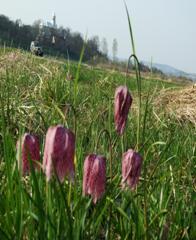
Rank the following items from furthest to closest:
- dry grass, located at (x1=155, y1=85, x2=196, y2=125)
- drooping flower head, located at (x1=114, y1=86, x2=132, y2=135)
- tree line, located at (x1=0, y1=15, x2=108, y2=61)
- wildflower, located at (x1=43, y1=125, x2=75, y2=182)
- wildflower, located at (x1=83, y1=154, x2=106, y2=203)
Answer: tree line, located at (x1=0, y1=15, x2=108, y2=61) → dry grass, located at (x1=155, y1=85, x2=196, y2=125) → drooping flower head, located at (x1=114, y1=86, x2=132, y2=135) → wildflower, located at (x1=83, y1=154, x2=106, y2=203) → wildflower, located at (x1=43, y1=125, x2=75, y2=182)

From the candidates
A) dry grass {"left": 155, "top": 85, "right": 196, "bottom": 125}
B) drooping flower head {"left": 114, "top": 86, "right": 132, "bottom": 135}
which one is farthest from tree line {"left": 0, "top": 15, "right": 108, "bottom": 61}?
drooping flower head {"left": 114, "top": 86, "right": 132, "bottom": 135}

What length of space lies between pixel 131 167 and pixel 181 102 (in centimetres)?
513

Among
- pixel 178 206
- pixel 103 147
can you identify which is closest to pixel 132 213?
pixel 178 206

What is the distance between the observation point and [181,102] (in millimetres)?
6363

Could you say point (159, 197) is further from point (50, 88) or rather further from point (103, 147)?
point (50, 88)

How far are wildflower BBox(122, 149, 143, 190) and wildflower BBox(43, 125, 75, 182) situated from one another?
24 centimetres

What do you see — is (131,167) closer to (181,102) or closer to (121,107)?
(121,107)

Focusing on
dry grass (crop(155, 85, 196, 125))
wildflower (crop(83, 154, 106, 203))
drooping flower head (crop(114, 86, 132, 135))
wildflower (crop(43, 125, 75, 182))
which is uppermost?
drooping flower head (crop(114, 86, 132, 135))

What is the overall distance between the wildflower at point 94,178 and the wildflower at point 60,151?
0.34 ft

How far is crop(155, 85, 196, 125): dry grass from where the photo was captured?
17.9 ft

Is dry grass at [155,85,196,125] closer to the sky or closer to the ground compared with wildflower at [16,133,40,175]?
closer to the ground

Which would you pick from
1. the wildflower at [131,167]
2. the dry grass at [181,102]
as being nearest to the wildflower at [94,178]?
the wildflower at [131,167]

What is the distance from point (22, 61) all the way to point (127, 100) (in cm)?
567

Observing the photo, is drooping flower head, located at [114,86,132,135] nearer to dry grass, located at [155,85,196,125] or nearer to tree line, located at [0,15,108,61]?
dry grass, located at [155,85,196,125]
